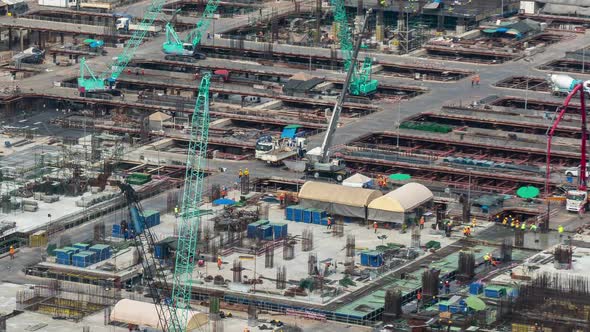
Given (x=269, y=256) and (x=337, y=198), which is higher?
(x=337, y=198)

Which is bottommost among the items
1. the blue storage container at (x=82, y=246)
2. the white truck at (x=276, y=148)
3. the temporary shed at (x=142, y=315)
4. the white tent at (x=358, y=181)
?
the temporary shed at (x=142, y=315)

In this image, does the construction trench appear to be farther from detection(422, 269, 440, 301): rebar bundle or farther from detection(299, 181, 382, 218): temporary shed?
detection(299, 181, 382, 218): temporary shed

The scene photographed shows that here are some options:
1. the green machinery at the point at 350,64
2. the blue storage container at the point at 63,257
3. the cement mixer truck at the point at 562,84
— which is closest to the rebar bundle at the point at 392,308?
the blue storage container at the point at 63,257

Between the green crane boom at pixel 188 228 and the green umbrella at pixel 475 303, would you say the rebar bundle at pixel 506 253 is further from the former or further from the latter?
the green crane boom at pixel 188 228

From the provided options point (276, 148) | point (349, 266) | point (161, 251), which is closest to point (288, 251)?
point (349, 266)

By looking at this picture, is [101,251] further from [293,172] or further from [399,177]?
[399,177]
